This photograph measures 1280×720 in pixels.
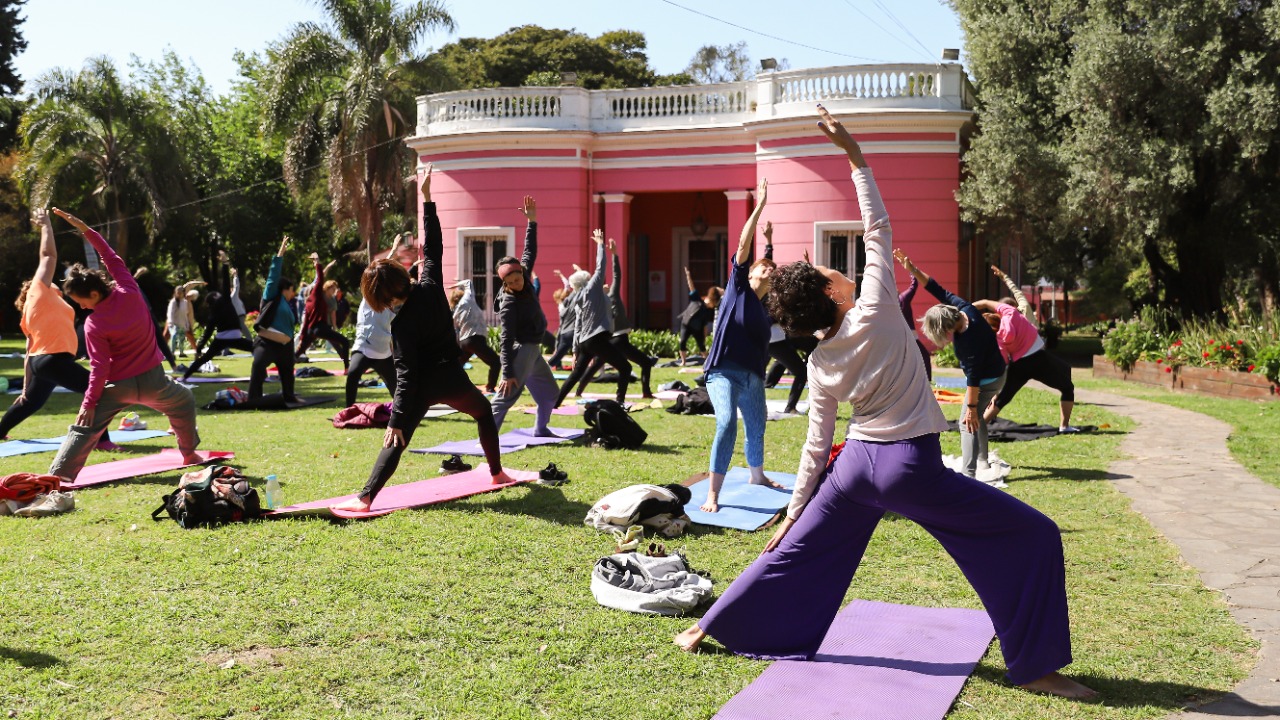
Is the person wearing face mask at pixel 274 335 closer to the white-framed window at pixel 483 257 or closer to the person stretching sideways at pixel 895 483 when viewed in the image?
the person stretching sideways at pixel 895 483

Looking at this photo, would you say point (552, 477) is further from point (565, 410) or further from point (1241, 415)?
point (1241, 415)

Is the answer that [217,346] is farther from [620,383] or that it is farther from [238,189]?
[238,189]

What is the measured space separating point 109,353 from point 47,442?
3.48 m

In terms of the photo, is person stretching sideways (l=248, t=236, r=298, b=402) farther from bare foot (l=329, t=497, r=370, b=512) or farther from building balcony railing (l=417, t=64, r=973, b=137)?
building balcony railing (l=417, t=64, r=973, b=137)

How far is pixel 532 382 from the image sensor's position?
10234 millimetres

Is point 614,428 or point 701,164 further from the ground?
point 701,164

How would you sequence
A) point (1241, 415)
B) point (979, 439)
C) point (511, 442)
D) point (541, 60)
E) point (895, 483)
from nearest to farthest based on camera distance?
point (895, 483) < point (979, 439) < point (511, 442) < point (1241, 415) < point (541, 60)

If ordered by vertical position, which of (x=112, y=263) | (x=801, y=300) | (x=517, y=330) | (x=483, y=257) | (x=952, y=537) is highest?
(x=483, y=257)

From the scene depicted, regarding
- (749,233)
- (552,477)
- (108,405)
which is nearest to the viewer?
(749,233)

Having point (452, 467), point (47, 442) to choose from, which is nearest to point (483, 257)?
point (47, 442)

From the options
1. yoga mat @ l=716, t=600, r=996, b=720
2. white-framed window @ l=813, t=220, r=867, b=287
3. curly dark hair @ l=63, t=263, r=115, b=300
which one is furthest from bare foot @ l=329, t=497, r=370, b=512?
white-framed window @ l=813, t=220, r=867, b=287

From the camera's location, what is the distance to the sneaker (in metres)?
7.27

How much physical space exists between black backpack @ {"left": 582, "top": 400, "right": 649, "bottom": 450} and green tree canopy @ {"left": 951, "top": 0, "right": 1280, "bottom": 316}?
11936 mm

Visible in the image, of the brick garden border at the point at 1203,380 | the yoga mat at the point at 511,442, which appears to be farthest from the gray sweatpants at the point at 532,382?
the brick garden border at the point at 1203,380
